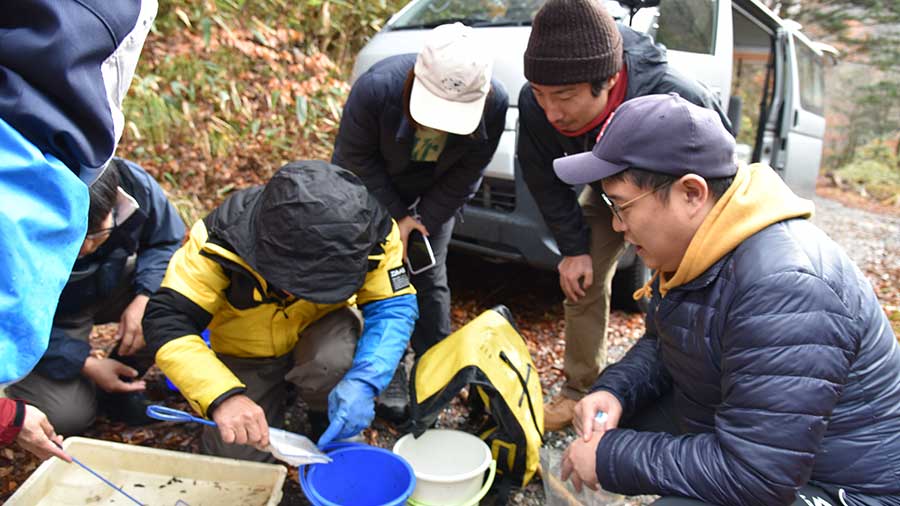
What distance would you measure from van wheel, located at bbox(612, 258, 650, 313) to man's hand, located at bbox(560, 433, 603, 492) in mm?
1932

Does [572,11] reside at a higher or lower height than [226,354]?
higher

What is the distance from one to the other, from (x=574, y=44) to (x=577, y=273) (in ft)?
3.27

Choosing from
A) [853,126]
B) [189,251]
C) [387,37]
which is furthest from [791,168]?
[853,126]

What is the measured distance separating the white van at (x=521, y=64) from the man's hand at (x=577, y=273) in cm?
35

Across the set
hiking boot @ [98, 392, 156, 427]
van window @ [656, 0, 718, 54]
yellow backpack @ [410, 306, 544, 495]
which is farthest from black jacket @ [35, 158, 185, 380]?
van window @ [656, 0, 718, 54]

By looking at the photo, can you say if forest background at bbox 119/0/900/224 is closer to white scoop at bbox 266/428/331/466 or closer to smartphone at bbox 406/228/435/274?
smartphone at bbox 406/228/435/274

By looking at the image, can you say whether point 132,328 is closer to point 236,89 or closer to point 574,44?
point 574,44

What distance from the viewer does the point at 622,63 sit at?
2303mm

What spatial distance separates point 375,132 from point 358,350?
996mm

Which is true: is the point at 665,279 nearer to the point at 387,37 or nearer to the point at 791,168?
the point at 387,37

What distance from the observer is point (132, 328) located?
248 cm

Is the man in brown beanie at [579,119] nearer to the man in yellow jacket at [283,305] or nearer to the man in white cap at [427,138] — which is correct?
the man in white cap at [427,138]

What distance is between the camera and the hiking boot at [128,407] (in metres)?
2.53

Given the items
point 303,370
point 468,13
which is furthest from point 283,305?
point 468,13
